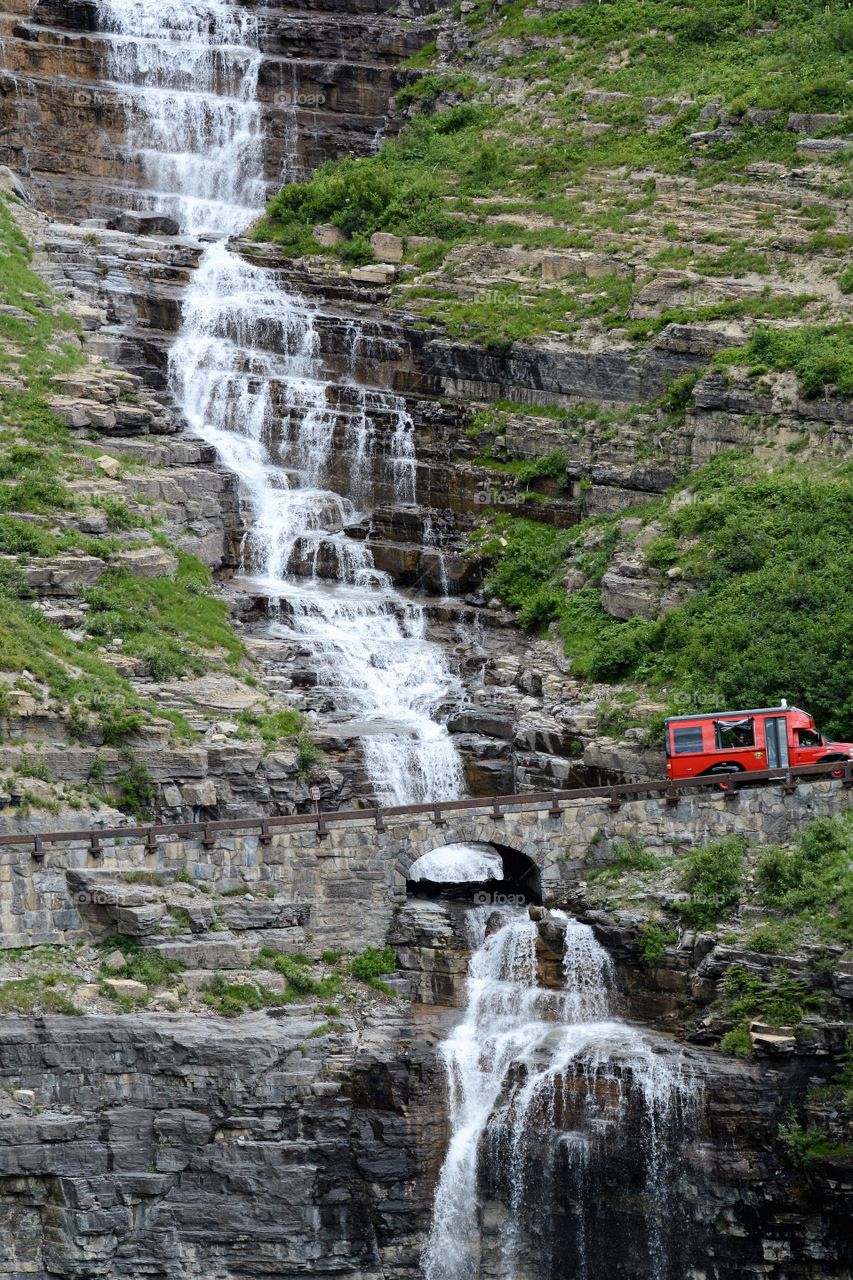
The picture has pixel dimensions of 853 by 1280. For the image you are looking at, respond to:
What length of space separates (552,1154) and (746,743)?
13.3 metres

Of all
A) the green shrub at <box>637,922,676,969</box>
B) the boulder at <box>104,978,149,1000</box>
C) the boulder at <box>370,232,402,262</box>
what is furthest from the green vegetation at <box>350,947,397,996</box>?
the boulder at <box>370,232,402,262</box>

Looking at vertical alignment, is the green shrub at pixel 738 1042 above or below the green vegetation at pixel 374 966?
below

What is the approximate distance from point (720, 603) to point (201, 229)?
35480 millimetres

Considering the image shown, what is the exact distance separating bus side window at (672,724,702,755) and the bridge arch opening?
189 inches

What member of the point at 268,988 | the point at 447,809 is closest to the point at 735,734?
the point at 447,809

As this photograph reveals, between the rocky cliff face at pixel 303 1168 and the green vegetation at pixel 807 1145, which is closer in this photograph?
the rocky cliff face at pixel 303 1168

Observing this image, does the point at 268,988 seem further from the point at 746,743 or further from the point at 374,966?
the point at 746,743

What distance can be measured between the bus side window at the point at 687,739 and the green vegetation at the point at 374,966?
9487 millimetres

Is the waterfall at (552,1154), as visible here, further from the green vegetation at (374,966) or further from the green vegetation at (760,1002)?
the green vegetation at (374,966)

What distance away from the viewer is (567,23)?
333 feet

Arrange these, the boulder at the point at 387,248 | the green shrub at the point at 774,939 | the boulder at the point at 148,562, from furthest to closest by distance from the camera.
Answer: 1. the boulder at the point at 387,248
2. the boulder at the point at 148,562
3. the green shrub at the point at 774,939

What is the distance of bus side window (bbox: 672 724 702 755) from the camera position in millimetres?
59219

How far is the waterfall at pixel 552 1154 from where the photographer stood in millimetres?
49844

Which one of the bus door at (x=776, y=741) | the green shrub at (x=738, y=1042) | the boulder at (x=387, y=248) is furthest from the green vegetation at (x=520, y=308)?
the green shrub at (x=738, y=1042)
